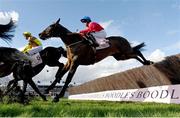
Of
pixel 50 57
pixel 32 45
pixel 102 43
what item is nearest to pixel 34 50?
pixel 32 45

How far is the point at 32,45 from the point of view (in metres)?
12.2

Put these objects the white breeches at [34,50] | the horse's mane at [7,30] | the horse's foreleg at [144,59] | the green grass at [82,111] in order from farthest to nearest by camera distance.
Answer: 1. the horse's foreleg at [144,59]
2. the white breeches at [34,50]
3. the horse's mane at [7,30]
4. the green grass at [82,111]

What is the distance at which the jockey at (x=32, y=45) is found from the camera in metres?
12.1

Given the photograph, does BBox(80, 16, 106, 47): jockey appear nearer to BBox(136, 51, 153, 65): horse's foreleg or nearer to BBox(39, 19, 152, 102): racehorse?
BBox(39, 19, 152, 102): racehorse

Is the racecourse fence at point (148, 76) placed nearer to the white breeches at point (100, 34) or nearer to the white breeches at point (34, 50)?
the white breeches at point (100, 34)

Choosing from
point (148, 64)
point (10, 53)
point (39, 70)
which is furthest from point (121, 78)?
point (10, 53)

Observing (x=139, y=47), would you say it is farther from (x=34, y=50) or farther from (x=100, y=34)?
(x=34, y=50)

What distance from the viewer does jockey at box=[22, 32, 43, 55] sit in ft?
39.6

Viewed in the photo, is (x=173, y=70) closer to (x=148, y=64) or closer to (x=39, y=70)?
(x=148, y=64)

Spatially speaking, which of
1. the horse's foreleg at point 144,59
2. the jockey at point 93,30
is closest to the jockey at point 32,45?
the jockey at point 93,30

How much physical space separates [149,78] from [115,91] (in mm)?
3263

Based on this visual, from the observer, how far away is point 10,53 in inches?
328

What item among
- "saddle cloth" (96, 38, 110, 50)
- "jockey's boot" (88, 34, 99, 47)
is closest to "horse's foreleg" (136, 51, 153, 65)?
"saddle cloth" (96, 38, 110, 50)

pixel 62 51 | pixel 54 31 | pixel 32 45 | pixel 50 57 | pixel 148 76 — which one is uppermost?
pixel 54 31
